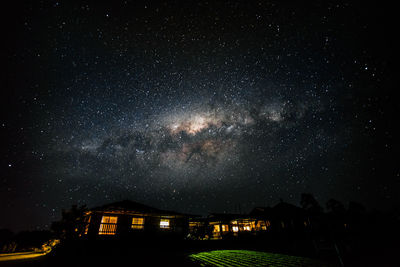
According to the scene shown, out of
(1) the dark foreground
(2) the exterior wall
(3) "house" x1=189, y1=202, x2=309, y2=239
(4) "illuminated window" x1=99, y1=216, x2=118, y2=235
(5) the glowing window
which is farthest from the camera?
(3) "house" x1=189, y1=202, x2=309, y2=239

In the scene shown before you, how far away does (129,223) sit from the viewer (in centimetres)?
2070

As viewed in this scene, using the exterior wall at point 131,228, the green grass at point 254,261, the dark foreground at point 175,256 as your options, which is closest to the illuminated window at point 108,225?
the exterior wall at point 131,228

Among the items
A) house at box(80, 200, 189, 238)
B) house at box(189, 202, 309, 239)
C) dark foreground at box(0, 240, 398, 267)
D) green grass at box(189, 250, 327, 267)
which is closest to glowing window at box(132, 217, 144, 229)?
house at box(80, 200, 189, 238)

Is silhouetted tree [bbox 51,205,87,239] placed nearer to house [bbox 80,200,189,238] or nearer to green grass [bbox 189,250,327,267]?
house [bbox 80,200,189,238]

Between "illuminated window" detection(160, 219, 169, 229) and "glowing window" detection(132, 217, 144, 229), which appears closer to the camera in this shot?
"glowing window" detection(132, 217, 144, 229)

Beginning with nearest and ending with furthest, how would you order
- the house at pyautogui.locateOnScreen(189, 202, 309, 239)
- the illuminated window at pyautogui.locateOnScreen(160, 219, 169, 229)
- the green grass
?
1. the green grass
2. the house at pyautogui.locateOnScreen(189, 202, 309, 239)
3. the illuminated window at pyautogui.locateOnScreen(160, 219, 169, 229)

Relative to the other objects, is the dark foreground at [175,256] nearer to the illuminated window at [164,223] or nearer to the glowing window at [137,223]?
the glowing window at [137,223]

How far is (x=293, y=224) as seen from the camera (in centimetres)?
2723

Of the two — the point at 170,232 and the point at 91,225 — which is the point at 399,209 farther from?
the point at 91,225

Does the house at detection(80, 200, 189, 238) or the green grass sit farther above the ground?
the house at detection(80, 200, 189, 238)

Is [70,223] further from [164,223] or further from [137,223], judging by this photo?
[164,223]

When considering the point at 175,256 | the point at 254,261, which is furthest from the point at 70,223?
the point at 254,261

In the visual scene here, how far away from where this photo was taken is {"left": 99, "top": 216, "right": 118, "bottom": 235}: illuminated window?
63.0 ft

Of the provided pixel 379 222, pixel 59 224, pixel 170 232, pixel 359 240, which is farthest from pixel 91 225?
pixel 379 222
